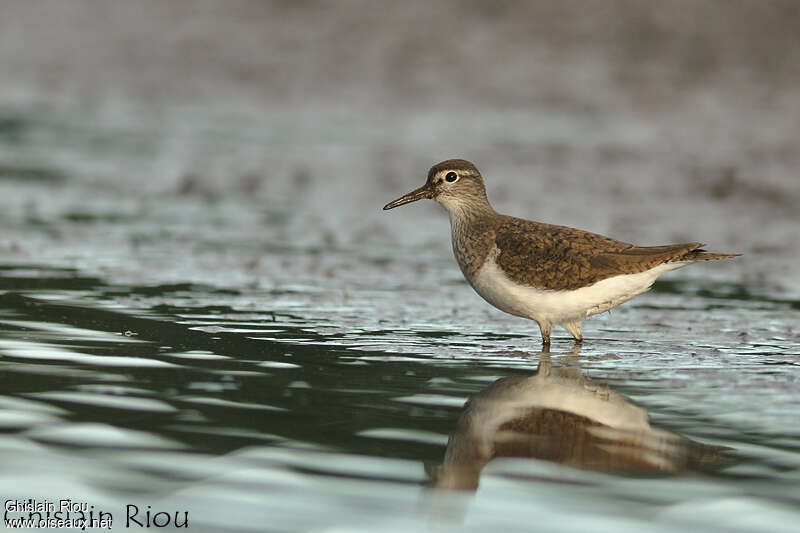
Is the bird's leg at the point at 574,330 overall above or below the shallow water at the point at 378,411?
above

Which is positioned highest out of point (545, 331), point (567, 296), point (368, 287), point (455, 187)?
point (455, 187)

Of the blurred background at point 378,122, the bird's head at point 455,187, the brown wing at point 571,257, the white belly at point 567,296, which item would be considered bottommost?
the white belly at point 567,296

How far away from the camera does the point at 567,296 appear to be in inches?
360

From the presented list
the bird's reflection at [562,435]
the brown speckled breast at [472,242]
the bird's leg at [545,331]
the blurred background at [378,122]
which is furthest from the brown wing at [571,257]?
the blurred background at [378,122]

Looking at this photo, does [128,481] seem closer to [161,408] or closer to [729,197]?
[161,408]

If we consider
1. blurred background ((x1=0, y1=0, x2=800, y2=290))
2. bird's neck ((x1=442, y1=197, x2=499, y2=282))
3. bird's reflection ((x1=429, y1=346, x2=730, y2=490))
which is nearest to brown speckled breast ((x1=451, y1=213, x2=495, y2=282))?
bird's neck ((x1=442, y1=197, x2=499, y2=282))

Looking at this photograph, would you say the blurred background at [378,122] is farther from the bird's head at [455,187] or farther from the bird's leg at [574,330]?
the bird's leg at [574,330]

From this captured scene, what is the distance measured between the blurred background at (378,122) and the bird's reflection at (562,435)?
4.75 metres

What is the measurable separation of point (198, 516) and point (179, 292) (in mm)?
5739

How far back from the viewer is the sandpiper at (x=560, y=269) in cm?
913

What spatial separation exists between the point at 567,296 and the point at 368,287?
2.64m

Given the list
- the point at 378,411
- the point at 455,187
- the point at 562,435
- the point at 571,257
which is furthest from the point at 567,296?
the point at 562,435

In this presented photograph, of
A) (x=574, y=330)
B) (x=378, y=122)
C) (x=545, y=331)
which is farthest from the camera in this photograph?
(x=378, y=122)

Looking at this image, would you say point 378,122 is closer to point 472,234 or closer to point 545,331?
point 472,234
